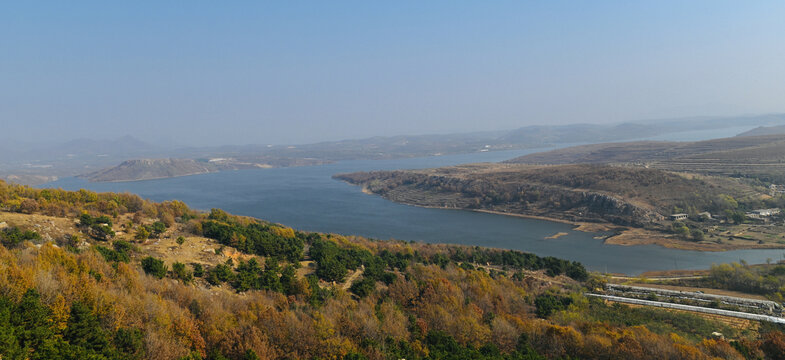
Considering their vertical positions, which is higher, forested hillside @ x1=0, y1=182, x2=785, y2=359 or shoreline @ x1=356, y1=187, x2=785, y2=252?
forested hillside @ x1=0, y1=182, x2=785, y2=359

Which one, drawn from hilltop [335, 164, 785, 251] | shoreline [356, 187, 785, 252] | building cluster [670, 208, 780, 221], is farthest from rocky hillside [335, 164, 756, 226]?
shoreline [356, 187, 785, 252]

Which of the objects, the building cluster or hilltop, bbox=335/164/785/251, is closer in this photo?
hilltop, bbox=335/164/785/251

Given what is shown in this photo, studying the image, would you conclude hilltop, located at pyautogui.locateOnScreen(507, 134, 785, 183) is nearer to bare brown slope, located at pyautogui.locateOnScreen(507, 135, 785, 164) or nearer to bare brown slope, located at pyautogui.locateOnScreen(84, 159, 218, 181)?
bare brown slope, located at pyautogui.locateOnScreen(507, 135, 785, 164)

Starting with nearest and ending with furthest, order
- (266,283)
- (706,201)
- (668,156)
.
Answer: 1. (266,283)
2. (706,201)
3. (668,156)

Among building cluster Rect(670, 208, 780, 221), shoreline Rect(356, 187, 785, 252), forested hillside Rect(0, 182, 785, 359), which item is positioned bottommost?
shoreline Rect(356, 187, 785, 252)

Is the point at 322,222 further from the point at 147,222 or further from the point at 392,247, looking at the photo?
the point at 147,222

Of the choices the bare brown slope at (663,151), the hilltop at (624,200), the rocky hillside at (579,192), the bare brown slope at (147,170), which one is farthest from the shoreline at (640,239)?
the bare brown slope at (147,170)

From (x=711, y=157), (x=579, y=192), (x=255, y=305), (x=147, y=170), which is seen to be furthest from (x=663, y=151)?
(x=147, y=170)

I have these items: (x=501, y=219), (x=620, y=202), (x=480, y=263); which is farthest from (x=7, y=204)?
(x=620, y=202)
